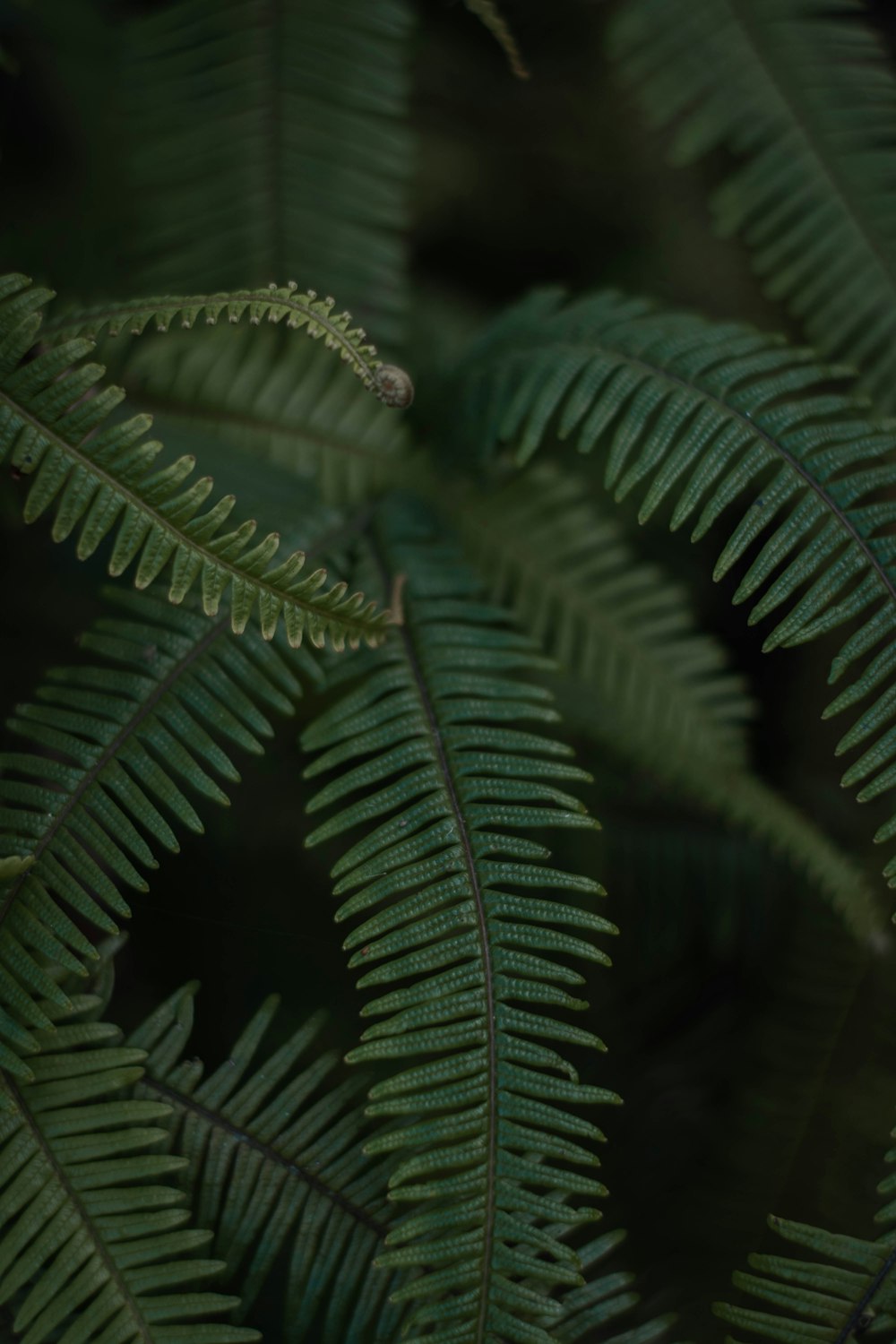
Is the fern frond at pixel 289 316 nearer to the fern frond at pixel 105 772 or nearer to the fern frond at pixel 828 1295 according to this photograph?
the fern frond at pixel 105 772

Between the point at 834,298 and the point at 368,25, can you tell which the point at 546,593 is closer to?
the point at 834,298

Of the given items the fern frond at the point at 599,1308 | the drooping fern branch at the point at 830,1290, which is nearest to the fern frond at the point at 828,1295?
the drooping fern branch at the point at 830,1290

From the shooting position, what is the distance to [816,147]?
2.06m

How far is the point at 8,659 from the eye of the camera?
186 centimetres

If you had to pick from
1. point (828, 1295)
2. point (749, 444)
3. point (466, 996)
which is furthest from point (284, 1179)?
point (749, 444)

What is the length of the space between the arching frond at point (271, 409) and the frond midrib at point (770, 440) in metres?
0.53

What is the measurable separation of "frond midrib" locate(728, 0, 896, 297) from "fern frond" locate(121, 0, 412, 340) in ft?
2.46

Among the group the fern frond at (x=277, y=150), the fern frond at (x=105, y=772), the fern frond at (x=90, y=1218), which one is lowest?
the fern frond at (x=90, y=1218)

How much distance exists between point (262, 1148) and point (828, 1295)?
75cm

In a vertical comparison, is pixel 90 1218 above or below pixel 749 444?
below

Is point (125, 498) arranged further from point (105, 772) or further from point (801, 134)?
point (801, 134)

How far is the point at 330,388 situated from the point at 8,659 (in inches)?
32.6

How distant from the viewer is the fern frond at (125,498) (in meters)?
1.21

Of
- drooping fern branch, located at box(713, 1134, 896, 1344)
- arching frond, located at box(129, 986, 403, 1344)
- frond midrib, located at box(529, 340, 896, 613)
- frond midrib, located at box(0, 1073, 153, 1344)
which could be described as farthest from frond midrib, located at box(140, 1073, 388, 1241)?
frond midrib, located at box(529, 340, 896, 613)
